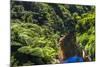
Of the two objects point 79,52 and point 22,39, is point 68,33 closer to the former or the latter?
point 79,52

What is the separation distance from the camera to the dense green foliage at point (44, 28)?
160cm

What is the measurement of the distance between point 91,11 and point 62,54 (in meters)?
0.48

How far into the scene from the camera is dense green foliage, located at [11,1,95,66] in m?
1.60

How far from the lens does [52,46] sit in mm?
1710

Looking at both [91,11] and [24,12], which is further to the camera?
[91,11]

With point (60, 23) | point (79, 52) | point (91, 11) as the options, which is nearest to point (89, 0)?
point (91, 11)

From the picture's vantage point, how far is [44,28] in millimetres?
1684

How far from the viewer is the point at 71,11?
5.82 feet

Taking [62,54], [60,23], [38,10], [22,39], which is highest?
[38,10]
